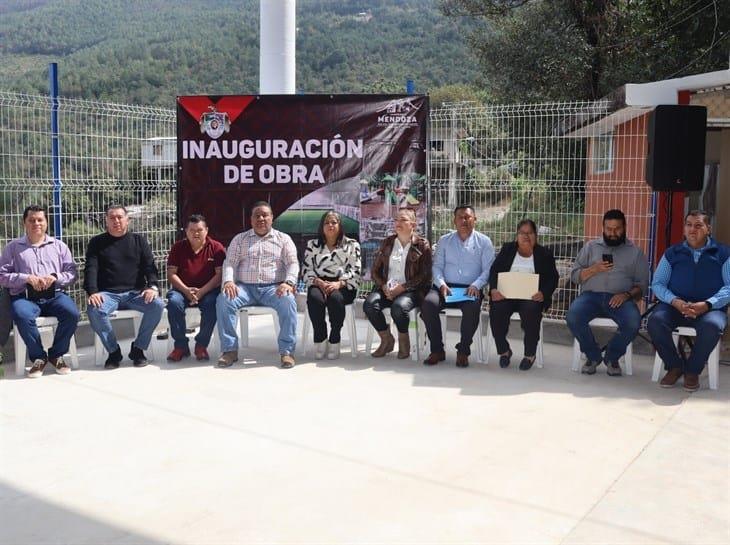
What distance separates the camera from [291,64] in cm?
907

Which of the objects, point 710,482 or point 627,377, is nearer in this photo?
point 710,482

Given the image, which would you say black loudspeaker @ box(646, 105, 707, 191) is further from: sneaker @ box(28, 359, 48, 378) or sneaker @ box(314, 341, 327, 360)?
sneaker @ box(28, 359, 48, 378)

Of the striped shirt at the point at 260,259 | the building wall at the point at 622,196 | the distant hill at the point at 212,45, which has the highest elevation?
the distant hill at the point at 212,45

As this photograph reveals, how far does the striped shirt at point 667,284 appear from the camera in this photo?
5.08 metres

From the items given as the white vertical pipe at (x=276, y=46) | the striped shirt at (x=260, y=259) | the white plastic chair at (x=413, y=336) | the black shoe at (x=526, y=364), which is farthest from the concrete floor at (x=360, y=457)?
the white vertical pipe at (x=276, y=46)

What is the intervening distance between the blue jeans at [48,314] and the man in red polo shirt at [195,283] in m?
0.71

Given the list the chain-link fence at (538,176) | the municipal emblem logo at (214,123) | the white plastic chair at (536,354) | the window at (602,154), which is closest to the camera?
the white plastic chair at (536,354)

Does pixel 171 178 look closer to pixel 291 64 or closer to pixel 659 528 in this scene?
pixel 291 64

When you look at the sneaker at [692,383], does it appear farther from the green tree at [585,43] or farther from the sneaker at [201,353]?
the green tree at [585,43]

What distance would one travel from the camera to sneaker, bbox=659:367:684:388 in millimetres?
5160

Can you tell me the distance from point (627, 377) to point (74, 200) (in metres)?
4.34

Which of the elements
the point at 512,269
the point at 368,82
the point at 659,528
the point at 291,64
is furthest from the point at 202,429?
the point at 368,82

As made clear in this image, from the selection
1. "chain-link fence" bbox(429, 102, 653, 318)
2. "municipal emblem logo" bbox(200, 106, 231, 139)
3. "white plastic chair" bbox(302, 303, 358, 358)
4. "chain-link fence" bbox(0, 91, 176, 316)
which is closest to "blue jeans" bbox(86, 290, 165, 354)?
"chain-link fence" bbox(0, 91, 176, 316)

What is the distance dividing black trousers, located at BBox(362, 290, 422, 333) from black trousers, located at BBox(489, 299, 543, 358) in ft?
1.91
